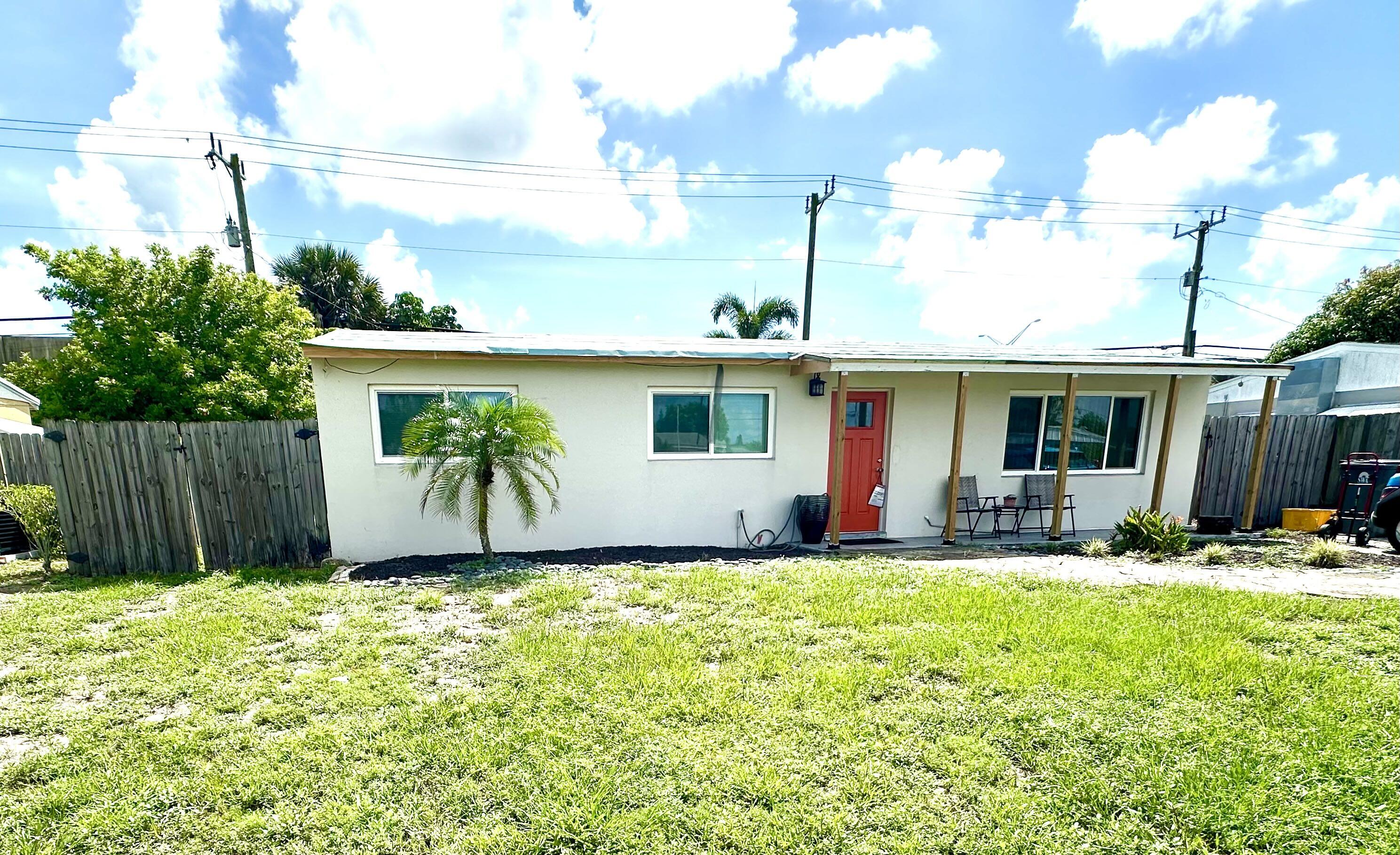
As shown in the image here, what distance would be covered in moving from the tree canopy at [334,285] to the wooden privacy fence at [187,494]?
11.2 meters

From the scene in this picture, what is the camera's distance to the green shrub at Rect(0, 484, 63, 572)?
5918 millimetres

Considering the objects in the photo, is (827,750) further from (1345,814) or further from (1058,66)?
(1058,66)

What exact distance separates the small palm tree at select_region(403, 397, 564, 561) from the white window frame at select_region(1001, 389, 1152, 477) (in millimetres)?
7137

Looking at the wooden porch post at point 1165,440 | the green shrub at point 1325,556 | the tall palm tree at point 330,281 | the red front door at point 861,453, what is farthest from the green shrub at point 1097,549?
the tall palm tree at point 330,281

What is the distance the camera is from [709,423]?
7.28m

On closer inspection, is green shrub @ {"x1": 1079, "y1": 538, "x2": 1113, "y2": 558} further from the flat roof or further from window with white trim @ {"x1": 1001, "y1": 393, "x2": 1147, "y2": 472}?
the flat roof

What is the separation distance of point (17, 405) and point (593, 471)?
14.5 meters

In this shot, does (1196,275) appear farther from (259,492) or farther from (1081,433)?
(259,492)

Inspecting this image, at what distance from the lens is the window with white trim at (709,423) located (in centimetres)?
715

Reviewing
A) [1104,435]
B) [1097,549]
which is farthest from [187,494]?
[1104,435]

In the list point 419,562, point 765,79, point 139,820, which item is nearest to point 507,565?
point 419,562

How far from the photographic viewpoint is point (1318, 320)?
1636 centimetres

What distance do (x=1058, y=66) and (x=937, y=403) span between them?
19.1 feet

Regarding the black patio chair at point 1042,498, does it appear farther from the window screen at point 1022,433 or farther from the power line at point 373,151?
the power line at point 373,151
